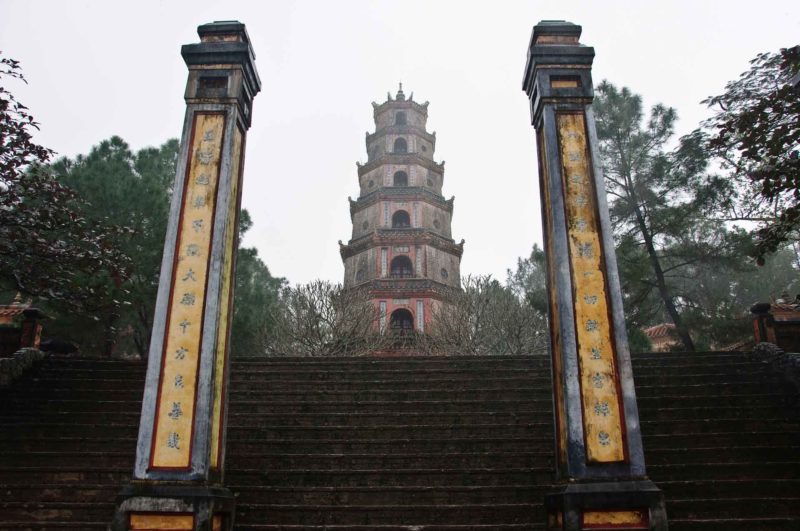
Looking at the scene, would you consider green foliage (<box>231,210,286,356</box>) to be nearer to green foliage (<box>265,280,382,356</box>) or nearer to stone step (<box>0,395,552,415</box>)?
green foliage (<box>265,280,382,356</box>)

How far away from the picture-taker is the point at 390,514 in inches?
201

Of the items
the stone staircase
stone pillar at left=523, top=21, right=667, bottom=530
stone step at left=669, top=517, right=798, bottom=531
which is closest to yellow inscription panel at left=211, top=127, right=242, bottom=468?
the stone staircase

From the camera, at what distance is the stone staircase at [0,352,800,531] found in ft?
16.8

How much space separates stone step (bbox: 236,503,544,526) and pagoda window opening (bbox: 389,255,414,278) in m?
15.3

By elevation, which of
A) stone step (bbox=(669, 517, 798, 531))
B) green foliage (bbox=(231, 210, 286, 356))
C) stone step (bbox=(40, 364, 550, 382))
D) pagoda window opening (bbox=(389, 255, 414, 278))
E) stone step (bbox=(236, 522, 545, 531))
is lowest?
stone step (bbox=(236, 522, 545, 531))

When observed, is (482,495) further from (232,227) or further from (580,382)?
(232,227)

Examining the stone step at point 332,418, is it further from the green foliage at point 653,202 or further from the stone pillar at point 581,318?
the green foliage at point 653,202

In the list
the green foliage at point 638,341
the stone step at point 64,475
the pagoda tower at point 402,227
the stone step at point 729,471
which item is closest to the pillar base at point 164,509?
the stone step at point 64,475

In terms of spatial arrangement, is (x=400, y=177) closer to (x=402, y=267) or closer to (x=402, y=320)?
(x=402, y=267)

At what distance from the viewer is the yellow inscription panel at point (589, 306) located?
163 inches

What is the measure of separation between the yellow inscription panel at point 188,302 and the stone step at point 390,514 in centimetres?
130

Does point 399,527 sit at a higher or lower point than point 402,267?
lower

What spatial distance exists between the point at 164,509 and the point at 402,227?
1719cm

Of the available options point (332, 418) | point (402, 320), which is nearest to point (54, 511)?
point (332, 418)
